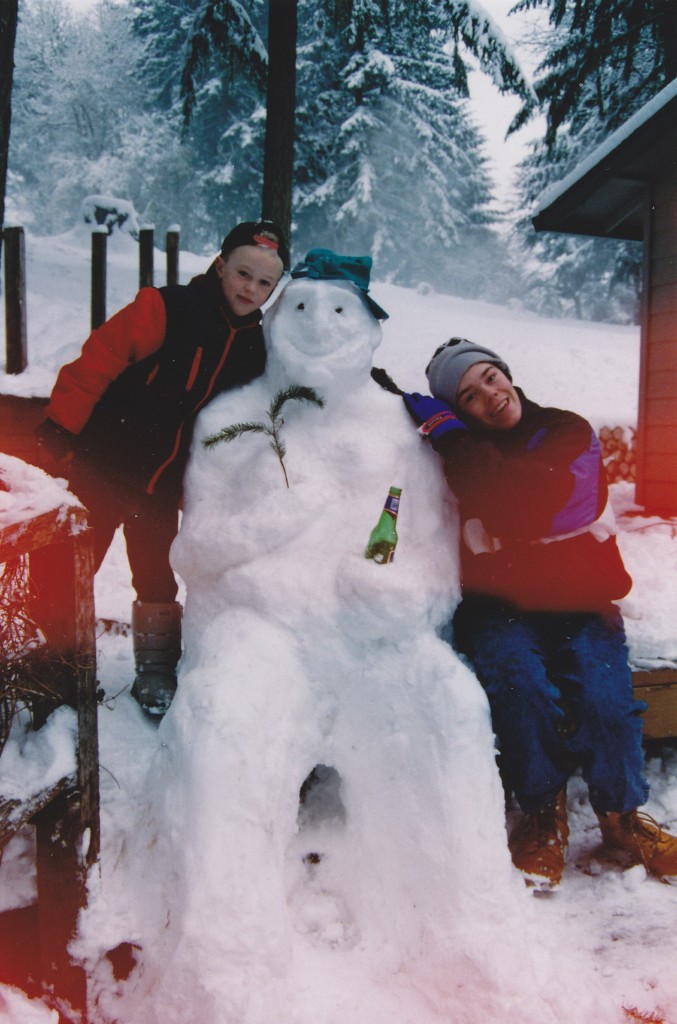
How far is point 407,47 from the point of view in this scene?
1792cm

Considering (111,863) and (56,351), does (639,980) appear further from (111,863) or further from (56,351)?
(56,351)

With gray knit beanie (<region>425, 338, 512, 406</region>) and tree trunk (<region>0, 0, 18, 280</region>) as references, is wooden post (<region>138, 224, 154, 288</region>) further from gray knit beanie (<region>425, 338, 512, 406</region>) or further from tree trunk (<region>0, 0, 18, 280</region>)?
gray knit beanie (<region>425, 338, 512, 406</region>)

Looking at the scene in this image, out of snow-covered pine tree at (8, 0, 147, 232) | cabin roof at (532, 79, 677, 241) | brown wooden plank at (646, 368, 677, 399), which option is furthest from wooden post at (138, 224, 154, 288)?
snow-covered pine tree at (8, 0, 147, 232)

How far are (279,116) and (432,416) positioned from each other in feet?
17.7

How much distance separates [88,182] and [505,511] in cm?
2702

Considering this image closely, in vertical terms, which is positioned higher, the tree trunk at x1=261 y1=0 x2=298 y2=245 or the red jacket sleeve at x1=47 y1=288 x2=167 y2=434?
the tree trunk at x1=261 y1=0 x2=298 y2=245

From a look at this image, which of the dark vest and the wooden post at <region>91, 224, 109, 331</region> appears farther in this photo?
the wooden post at <region>91, 224, 109, 331</region>

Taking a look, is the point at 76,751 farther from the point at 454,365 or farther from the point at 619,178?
the point at 619,178

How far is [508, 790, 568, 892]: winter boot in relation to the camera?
2014 millimetres

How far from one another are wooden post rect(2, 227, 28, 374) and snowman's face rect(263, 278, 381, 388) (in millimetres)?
4799

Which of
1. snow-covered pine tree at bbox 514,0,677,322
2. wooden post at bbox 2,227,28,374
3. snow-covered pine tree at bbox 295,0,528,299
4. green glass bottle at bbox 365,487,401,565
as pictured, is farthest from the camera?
snow-covered pine tree at bbox 295,0,528,299

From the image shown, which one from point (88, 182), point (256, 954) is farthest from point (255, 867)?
point (88, 182)

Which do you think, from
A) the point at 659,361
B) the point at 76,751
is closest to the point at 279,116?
the point at 659,361

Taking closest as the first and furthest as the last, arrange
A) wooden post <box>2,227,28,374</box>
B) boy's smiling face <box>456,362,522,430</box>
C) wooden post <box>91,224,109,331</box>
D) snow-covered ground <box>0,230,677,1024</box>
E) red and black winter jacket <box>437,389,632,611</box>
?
snow-covered ground <box>0,230,677,1024</box>
red and black winter jacket <box>437,389,632,611</box>
boy's smiling face <box>456,362,522,430</box>
wooden post <box>2,227,28,374</box>
wooden post <box>91,224,109,331</box>
